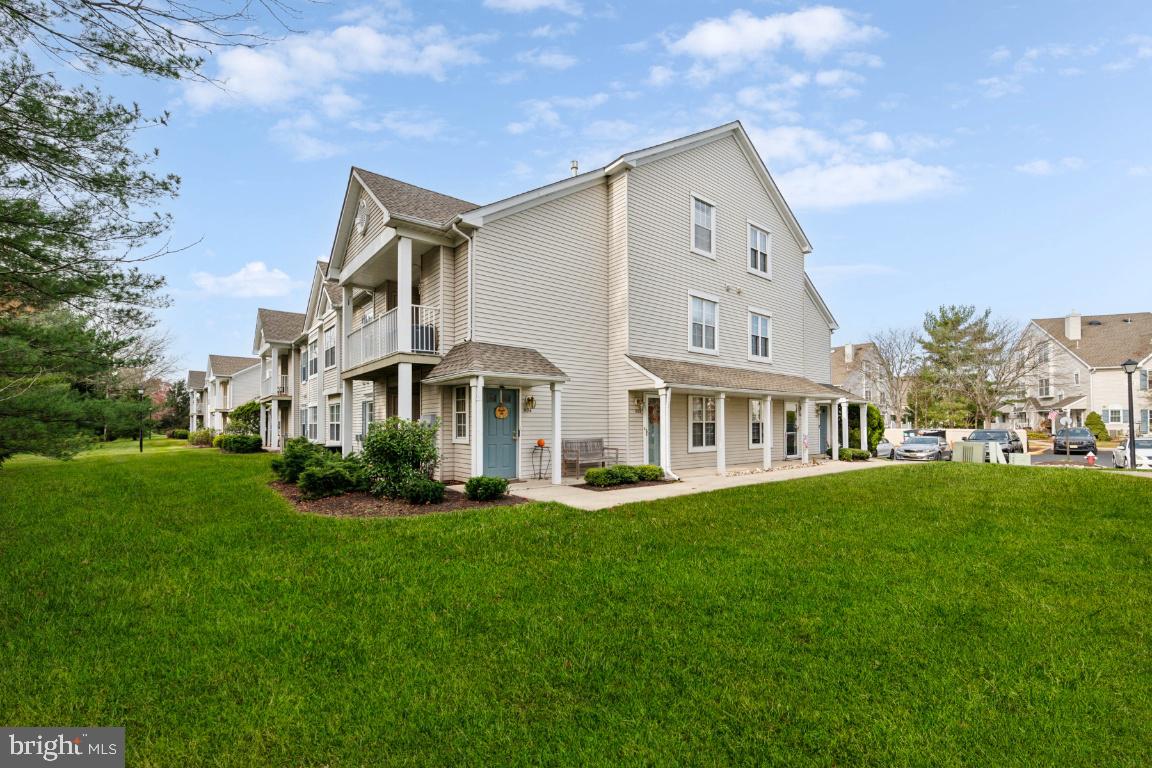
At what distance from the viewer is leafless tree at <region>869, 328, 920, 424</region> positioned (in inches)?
1784

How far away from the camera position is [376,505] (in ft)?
31.4

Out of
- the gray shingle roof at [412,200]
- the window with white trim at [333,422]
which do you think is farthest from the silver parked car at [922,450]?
the window with white trim at [333,422]

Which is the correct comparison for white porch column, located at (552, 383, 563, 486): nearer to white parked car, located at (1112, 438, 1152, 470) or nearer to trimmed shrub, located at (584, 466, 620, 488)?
trimmed shrub, located at (584, 466, 620, 488)

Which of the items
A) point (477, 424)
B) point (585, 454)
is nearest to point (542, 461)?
point (585, 454)

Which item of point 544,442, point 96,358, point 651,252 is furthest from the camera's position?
point 651,252

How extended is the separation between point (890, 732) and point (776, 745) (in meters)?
0.71

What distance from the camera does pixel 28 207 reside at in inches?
208

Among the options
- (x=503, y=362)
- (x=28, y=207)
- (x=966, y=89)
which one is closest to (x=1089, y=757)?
(x=28, y=207)

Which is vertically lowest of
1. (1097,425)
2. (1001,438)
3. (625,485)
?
(625,485)

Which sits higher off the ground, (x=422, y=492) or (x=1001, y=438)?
(x=422, y=492)

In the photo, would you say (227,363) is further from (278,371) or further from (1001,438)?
(1001,438)

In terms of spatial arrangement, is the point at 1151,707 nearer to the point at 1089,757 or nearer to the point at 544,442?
the point at 1089,757

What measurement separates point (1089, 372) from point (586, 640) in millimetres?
60104

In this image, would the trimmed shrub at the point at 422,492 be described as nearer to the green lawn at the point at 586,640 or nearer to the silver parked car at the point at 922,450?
the green lawn at the point at 586,640
